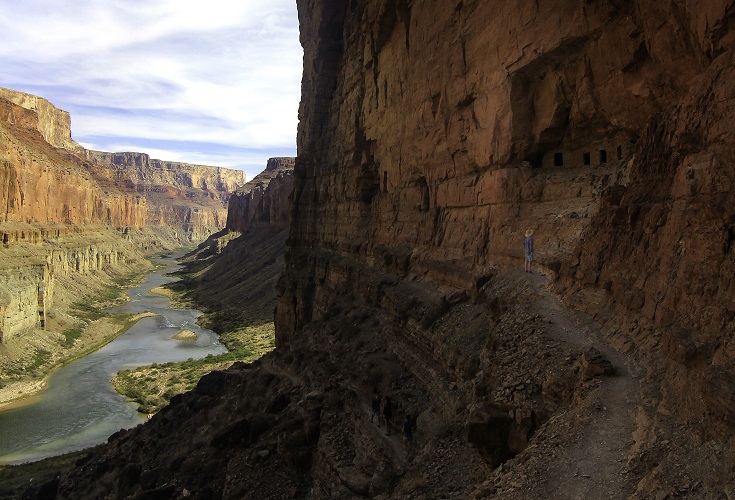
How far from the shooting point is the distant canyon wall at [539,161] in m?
7.76

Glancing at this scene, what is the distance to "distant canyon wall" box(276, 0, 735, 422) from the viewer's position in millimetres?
7762

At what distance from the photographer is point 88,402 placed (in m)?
Answer: 38.8

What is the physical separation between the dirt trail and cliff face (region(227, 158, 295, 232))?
63.8 metres

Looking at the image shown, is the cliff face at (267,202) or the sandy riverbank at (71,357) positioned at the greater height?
the cliff face at (267,202)

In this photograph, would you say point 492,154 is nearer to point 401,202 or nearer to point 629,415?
point 401,202

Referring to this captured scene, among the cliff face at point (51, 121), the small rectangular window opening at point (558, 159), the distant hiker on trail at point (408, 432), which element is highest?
the cliff face at point (51, 121)

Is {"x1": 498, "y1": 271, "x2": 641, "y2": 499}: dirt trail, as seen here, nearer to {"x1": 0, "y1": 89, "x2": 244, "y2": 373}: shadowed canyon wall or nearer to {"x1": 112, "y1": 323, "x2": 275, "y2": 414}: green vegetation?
{"x1": 112, "y1": 323, "x2": 275, "y2": 414}: green vegetation

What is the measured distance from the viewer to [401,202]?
25.4m

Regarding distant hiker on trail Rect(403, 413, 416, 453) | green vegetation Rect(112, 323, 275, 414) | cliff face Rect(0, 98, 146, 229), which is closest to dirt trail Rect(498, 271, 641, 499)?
distant hiker on trail Rect(403, 413, 416, 453)

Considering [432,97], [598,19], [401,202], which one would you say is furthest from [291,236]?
[598,19]

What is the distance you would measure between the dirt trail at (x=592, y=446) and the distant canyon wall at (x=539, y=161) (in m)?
0.73

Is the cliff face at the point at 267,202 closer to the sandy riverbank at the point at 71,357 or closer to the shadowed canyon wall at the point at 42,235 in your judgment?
the sandy riverbank at the point at 71,357

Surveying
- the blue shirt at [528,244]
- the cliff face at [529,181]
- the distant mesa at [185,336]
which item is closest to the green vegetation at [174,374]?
the distant mesa at [185,336]

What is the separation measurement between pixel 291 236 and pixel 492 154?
23.4 m
